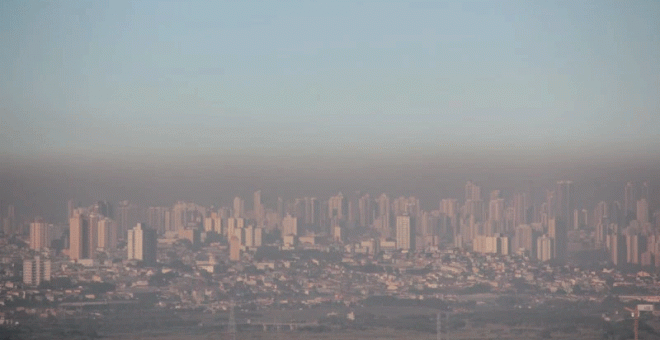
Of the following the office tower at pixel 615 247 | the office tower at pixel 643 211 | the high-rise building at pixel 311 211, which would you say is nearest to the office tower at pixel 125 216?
the high-rise building at pixel 311 211

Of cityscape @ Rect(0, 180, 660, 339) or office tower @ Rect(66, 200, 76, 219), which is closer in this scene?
cityscape @ Rect(0, 180, 660, 339)

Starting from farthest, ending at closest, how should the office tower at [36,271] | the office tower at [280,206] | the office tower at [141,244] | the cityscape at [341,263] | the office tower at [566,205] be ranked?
the office tower at [280,206] → the office tower at [566,205] → the office tower at [141,244] → the office tower at [36,271] → the cityscape at [341,263]

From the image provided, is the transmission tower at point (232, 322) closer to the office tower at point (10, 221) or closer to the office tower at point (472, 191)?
the office tower at point (10, 221)

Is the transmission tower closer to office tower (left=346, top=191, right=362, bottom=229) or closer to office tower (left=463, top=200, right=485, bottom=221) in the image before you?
office tower (left=346, top=191, right=362, bottom=229)

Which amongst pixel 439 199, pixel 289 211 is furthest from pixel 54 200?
pixel 439 199

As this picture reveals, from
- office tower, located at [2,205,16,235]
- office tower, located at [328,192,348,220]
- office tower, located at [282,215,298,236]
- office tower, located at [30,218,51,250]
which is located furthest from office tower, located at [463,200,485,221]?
office tower, located at [2,205,16,235]

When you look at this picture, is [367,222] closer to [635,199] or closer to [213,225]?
[213,225]

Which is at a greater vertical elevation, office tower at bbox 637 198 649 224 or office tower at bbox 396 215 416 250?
office tower at bbox 637 198 649 224
